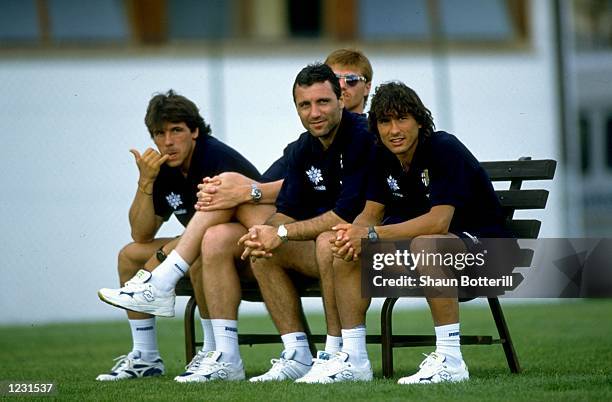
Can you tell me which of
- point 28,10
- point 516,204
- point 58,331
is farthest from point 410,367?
point 28,10

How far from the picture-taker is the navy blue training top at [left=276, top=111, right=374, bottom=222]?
5770 millimetres

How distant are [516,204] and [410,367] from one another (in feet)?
3.62

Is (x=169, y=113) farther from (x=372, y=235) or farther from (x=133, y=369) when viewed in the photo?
(x=372, y=235)

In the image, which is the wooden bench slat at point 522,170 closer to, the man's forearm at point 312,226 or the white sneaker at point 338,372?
the man's forearm at point 312,226

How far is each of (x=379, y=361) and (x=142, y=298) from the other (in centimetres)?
188

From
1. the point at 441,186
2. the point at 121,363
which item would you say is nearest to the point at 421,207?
the point at 441,186

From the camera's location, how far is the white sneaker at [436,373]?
17.5ft

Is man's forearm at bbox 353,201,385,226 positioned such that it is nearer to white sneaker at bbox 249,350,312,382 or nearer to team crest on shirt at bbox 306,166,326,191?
team crest on shirt at bbox 306,166,326,191

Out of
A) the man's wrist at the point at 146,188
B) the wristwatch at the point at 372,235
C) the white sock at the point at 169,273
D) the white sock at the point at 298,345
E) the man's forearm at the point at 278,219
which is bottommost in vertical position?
the white sock at the point at 298,345

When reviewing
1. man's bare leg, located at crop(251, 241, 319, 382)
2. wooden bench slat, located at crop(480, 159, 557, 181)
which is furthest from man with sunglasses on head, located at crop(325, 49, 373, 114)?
man's bare leg, located at crop(251, 241, 319, 382)

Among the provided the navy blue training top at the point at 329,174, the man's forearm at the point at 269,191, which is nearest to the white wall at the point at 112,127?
the man's forearm at the point at 269,191

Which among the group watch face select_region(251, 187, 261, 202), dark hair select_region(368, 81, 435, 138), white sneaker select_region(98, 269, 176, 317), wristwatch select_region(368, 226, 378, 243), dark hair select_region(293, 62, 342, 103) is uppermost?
dark hair select_region(293, 62, 342, 103)

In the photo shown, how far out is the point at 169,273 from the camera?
5.95 meters

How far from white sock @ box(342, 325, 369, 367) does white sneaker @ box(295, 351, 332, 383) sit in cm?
10
